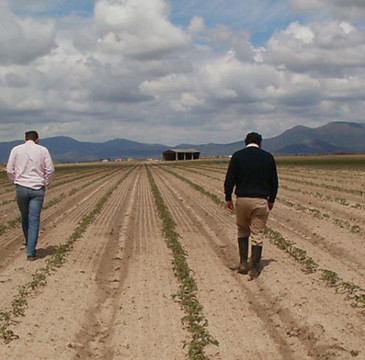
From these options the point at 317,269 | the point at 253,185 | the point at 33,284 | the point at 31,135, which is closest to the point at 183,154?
the point at 31,135

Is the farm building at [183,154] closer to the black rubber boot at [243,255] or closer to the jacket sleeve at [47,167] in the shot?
the jacket sleeve at [47,167]

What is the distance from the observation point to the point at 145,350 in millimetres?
5109

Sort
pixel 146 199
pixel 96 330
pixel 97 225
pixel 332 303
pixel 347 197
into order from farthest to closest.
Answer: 1. pixel 146 199
2. pixel 347 197
3. pixel 97 225
4. pixel 332 303
5. pixel 96 330

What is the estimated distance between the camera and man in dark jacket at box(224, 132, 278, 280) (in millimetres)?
7590

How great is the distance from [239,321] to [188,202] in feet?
43.5

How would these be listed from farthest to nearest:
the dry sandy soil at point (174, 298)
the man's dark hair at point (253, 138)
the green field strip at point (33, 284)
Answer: the man's dark hair at point (253, 138) < the green field strip at point (33, 284) < the dry sandy soil at point (174, 298)

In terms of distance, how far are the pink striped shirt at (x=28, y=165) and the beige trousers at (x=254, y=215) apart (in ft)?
11.7

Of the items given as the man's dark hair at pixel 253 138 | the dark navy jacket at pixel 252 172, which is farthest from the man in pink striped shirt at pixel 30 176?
the man's dark hair at pixel 253 138

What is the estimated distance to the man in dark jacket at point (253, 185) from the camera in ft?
24.9

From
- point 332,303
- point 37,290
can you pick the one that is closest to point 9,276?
point 37,290

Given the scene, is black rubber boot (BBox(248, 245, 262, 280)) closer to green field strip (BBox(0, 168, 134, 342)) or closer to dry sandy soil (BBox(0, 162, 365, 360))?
dry sandy soil (BBox(0, 162, 365, 360))

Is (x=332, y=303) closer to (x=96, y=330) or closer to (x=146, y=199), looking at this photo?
(x=96, y=330)

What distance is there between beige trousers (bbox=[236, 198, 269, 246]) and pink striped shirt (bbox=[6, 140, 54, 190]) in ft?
11.7

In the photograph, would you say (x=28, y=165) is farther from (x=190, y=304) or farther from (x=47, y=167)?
(x=190, y=304)
